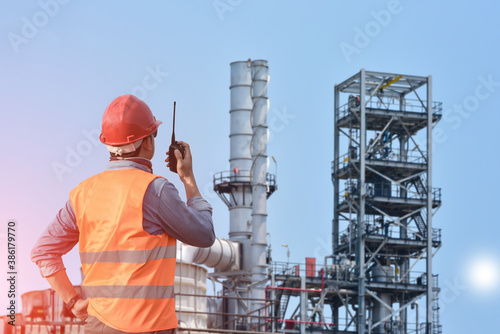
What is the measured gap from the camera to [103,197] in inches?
158

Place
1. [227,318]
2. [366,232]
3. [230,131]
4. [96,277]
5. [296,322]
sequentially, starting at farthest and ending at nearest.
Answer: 1. [366,232]
2. [296,322]
3. [230,131]
4. [227,318]
5. [96,277]

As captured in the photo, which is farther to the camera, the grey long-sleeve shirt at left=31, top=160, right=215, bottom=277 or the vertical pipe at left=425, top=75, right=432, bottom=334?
the vertical pipe at left=425, top=75, right=432, bottom=334

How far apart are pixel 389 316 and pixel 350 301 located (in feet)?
10.7

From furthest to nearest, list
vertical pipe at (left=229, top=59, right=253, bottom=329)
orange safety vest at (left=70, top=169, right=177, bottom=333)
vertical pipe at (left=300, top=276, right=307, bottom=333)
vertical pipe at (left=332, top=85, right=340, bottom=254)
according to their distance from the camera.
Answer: vertical pipe at (left=332, top=85, right=340, bottom=254), vertical pipe at (left=300, top=276, right=307, bottom=333), vertical pipe at (left=229, top=59, right=253, bottom=329), orange safety vest at (left=70, top=169, right=177, bottom=333)

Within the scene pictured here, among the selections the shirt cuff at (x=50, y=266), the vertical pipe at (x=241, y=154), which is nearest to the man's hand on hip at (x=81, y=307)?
the shirt cuff at (x=50, y=266)

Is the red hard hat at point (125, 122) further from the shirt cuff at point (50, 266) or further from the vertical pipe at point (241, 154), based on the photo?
the vertical pipe at point (241, 154)

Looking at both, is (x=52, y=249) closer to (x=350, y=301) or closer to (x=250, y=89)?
(x=250, y=89)

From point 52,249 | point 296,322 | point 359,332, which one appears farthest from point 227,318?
point 52,249

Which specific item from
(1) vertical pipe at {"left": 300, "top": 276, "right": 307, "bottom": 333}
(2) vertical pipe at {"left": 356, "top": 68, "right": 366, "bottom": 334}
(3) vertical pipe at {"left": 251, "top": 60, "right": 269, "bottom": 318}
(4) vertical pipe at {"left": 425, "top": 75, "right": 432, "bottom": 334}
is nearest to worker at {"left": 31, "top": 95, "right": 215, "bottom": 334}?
(3) vertical pipe at {"left": 251, "top": 60, "right": 269, "bottom": 318}

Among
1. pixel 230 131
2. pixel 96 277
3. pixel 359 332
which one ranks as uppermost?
pixel 230 131

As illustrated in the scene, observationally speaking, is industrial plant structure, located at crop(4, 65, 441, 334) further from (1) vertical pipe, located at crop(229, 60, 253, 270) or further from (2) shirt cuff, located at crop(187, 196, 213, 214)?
(2) shirt cuff, located at crop(187, 196, 213, 214)

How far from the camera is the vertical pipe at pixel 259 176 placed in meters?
51.7

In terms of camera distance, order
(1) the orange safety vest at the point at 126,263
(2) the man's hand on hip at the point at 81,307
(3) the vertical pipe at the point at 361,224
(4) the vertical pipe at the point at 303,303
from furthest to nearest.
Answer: (3) the vertical pipe at the point at 361,224 → (4) the vertical pipe at the point at 303,303 → (2) the man's hand on hip at the point at 81,307 → (1) the orange safety vest at the point at 126,263

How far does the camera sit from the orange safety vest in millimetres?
3904
